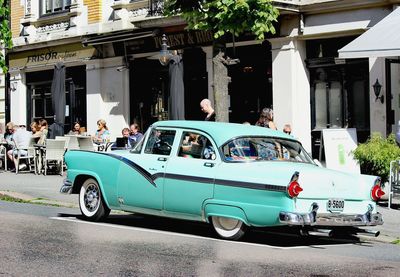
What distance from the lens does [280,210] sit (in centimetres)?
981

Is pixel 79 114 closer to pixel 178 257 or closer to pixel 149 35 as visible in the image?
pixel 149 35

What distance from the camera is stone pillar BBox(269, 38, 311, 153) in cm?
2148

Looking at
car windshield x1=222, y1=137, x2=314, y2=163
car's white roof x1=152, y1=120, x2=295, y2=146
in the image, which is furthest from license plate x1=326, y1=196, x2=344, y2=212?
car's white roof x1=152, y1=120, x2=295, y2=146

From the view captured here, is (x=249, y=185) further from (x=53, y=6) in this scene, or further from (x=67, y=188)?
(x=53, y=6)

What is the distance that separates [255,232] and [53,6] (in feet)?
64.1

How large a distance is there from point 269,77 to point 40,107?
1097 centimetres

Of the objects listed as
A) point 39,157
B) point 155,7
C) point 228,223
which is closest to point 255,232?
point 228,223

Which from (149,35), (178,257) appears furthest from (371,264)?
(149,35)

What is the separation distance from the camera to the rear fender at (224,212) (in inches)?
401

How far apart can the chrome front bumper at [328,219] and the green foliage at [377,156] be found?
157 inches

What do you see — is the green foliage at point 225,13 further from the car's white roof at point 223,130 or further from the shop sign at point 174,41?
the shop sign at point 174,41

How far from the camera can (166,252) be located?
9.30 metres

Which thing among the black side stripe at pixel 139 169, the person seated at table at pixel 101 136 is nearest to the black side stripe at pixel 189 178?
the black side stripe at pixel 139 169

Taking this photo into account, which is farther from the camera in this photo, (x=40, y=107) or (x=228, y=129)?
(x=40, y=107)
